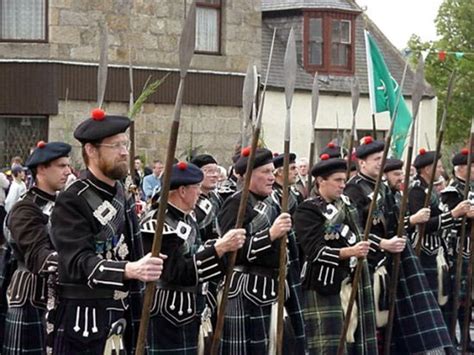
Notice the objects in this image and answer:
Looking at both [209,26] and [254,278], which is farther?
[209,26]

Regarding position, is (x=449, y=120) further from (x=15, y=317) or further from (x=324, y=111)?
(x=15, y=317)

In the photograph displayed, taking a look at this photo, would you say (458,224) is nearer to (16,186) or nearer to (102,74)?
(102,74)

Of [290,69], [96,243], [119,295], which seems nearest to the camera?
[96,243]

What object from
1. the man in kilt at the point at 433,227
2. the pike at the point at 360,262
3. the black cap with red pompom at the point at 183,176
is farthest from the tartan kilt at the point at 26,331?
the man in kilt at the point at 433,227

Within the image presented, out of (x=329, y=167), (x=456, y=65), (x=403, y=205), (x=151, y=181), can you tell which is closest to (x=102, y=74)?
(x=329, y=167)

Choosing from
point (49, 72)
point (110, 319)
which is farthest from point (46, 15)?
point (110, 319)

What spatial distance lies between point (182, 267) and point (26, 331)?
3.78 feet

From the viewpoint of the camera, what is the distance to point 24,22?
67.7ft

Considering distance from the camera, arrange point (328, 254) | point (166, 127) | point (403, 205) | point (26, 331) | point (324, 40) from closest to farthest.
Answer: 1. point (26, 331)
2. point (328, 254)
3. point (403, 205)
4. point (166, 127)
5. point (324, 40)

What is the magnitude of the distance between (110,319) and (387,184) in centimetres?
411

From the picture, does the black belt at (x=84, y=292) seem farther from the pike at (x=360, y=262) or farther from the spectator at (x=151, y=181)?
the spectator at (x=151, y=181)

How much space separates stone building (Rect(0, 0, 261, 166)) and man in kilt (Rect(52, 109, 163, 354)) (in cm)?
1272

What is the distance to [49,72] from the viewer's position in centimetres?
2038

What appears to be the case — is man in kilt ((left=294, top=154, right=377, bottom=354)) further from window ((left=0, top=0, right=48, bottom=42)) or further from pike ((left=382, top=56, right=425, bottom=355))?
window ((left=0, top=0, right=48, bottom=42))
